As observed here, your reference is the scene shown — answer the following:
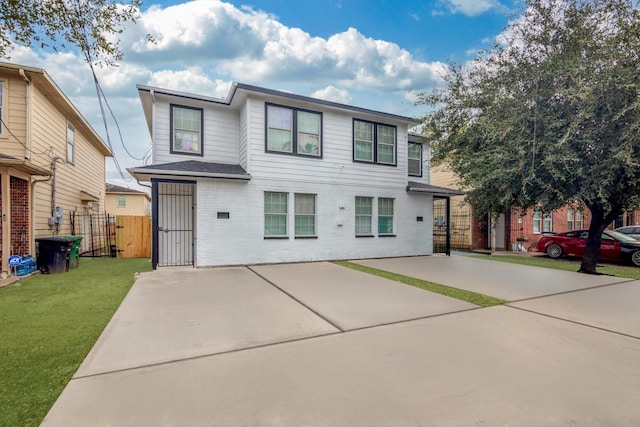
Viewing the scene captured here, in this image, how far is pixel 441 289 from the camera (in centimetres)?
639

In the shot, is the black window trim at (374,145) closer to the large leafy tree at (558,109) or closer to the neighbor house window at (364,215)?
the neighbor house window at (364,215)

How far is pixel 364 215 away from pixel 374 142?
265cm

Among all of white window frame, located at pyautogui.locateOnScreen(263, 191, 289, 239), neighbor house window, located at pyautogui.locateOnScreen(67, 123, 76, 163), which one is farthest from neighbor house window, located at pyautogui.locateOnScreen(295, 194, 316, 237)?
neighbor house window, located at pyautogui.locateOnScreen(67, 123, 76, 163)

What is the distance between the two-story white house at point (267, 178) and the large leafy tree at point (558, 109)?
11.9 ft

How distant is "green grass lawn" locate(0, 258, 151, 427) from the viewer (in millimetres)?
2412

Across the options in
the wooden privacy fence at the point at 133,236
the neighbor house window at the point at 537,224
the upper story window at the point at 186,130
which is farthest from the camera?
the neighbor house window at the point at 537,224

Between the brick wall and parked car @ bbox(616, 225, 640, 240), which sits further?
parked car @ bbox(616, 225, 640, 240)

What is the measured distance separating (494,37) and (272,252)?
27.4 ft

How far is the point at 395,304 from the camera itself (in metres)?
5.21

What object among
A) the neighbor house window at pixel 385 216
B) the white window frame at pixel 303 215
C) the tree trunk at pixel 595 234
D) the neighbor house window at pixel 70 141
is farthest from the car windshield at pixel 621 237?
the neighbor house window at pixel 70 141

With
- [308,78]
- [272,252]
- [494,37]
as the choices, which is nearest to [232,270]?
[272,252]

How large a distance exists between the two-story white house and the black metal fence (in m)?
5.07

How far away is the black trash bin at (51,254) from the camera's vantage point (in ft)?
27.3

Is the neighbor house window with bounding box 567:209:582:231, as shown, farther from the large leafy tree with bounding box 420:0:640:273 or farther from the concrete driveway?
the concrete driveway
